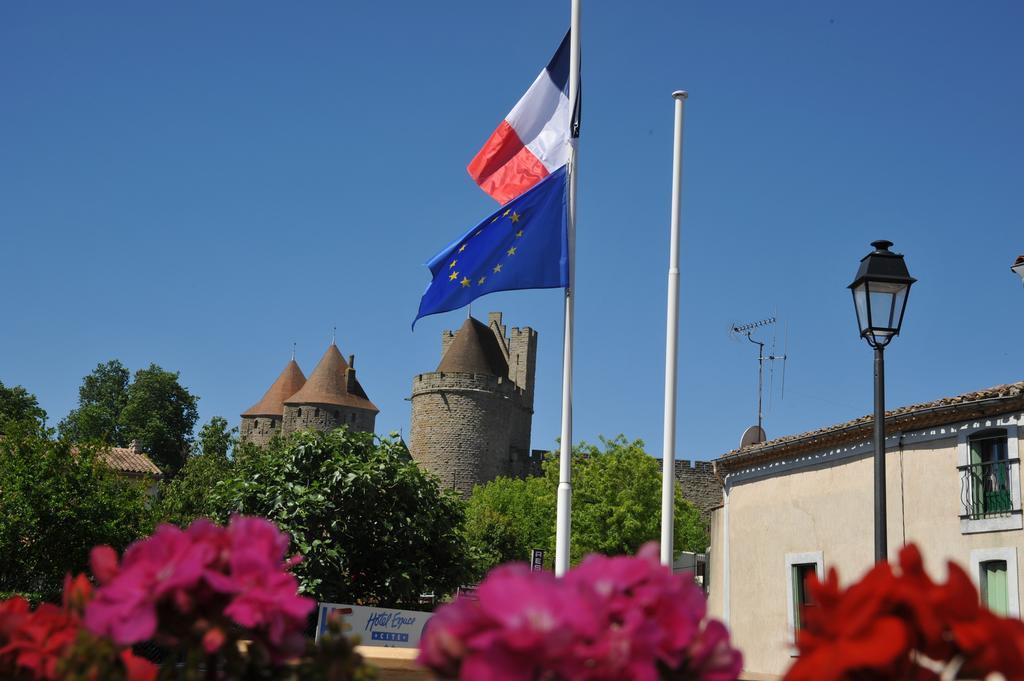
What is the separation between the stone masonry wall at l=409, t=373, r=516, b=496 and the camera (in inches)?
2958

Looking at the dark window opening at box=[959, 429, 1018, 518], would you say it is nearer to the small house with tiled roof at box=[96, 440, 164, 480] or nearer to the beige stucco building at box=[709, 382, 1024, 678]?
the beige stucco building at box=[709, 382, 1024, 678]

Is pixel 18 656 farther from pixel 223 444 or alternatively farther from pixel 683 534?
pixel 223 444

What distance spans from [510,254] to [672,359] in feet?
6.71

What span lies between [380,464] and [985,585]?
1094 cm

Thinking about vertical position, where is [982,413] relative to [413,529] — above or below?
above

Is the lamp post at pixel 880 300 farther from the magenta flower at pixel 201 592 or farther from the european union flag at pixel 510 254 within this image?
the magenta flower at pixel 201 592

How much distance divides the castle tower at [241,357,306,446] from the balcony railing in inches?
2936

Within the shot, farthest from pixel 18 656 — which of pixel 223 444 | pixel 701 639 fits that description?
pixel 223 444

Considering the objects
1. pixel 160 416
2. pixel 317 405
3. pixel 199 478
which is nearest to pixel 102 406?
pixel 160 416

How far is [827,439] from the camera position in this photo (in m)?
20.9

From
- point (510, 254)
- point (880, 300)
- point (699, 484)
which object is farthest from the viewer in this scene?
point (699, 484)

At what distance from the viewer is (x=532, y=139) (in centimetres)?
1252

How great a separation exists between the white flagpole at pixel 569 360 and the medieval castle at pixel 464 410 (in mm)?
59839

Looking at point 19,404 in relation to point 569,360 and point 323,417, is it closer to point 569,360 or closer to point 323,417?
point 323,417
